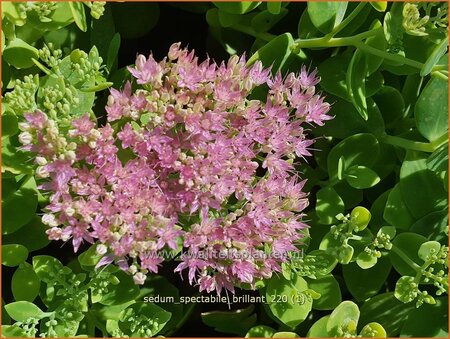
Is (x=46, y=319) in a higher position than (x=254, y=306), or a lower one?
higher

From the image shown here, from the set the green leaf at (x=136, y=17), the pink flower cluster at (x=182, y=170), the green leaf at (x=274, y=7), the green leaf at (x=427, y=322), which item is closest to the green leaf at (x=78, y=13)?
the pink flower cluster at (x=182, y=170)

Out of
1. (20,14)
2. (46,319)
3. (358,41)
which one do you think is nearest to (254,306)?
(46,319)

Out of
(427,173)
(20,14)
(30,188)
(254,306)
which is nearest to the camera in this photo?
(20,14)

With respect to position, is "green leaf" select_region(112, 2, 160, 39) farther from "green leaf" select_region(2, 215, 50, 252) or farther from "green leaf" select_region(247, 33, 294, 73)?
"green leaf" select_region(2, 215, 50, 252)

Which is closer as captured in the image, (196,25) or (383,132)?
(383,132)

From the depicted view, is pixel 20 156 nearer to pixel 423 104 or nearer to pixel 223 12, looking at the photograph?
pixel 223 12

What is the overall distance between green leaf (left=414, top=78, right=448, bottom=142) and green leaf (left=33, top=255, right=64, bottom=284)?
69 centimetres

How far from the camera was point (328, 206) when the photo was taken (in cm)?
120

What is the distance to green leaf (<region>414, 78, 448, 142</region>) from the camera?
46.1 inches

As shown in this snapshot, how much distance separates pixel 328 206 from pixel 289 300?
19 centimetres

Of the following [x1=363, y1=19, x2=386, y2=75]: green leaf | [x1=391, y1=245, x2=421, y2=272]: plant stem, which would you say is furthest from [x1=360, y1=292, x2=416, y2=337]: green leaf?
[x1=363, y1=19, x2=386, y2=75]: green leaf

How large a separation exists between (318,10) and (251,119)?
0.24m

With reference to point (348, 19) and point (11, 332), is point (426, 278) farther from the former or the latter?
point (11, 332)

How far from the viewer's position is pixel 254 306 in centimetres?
134
